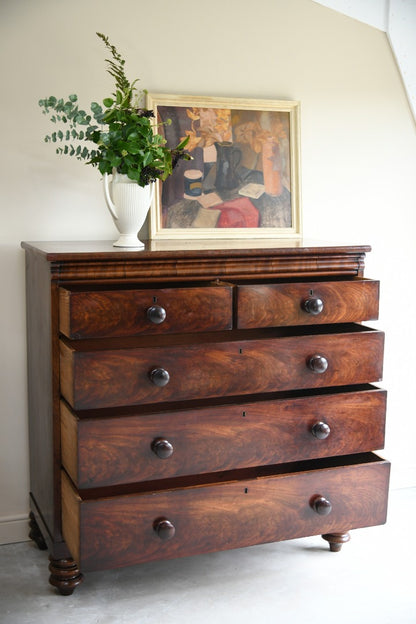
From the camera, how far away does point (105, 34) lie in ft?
8.34

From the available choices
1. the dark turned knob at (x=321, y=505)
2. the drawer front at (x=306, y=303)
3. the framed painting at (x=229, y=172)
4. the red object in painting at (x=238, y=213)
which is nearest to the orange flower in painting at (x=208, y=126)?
the framed painting at (x=229, y=172)

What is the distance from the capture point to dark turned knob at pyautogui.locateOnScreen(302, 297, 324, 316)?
220cm

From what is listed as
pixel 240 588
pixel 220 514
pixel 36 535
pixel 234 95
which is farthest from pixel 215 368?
pixel 234 95

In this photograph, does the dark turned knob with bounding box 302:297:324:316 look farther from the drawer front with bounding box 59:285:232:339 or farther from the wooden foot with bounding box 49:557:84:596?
the wooden foot with bounding box 49:557:84:596

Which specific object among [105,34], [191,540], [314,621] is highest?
[105,34]

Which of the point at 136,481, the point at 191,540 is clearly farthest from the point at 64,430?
the point at 191,540

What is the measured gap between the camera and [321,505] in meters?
2.24

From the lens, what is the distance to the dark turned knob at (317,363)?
2.20 m

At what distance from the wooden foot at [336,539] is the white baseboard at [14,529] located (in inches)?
41.0

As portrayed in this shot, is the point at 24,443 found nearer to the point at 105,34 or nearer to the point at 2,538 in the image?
the point at 2,538

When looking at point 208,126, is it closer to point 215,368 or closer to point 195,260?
point 195,260

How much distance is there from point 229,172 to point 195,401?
92cm

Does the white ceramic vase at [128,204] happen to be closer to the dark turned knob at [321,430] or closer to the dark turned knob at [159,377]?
the dark turned knob at [159,377]

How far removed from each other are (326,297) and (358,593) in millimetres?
909
